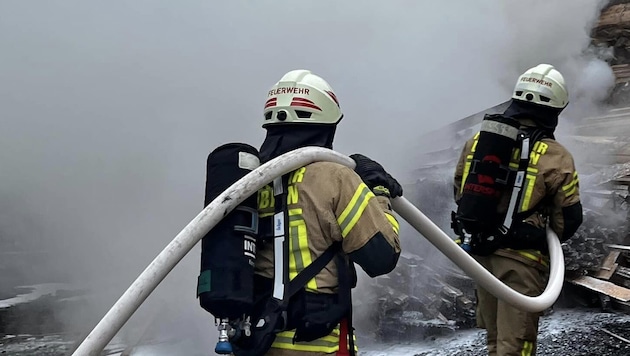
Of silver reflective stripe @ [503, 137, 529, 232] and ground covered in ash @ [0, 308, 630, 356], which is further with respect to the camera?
ground covered in ash @ [0, 308, 630, 356]

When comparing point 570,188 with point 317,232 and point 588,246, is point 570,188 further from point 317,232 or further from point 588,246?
point 588,246

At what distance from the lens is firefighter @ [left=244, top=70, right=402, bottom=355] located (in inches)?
78.2

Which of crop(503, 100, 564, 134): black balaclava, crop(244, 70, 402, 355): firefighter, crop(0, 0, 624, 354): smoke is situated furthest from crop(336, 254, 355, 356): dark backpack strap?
crop(0, 0, 624, 354): smoke

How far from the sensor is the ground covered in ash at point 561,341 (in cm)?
410

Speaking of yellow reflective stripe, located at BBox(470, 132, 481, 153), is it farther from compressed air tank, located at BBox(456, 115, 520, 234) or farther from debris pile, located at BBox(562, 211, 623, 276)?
debris pile, located at BBox(562, 211, 623, 276)

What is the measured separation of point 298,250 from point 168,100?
3925 mm

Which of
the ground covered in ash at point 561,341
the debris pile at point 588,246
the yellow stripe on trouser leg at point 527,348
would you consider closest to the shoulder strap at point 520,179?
the yellow stripe on trouser leg at point 527,348

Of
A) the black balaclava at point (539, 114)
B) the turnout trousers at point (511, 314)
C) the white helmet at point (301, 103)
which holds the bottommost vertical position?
the turnout trousers at point (511, 314)

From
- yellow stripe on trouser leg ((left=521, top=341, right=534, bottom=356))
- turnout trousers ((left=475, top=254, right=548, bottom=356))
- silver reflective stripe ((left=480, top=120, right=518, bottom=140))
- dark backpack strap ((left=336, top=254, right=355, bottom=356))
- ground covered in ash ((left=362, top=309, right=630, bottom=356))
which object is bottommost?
ground covered in ash ((left=362, top=309, right=630, bottom=356))

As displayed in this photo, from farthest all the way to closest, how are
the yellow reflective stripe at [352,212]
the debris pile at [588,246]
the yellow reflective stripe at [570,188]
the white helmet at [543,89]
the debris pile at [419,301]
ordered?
1. the debris pile at [588,246]
2. the debris pile at [419,301]
3. the white helmet at [543,89]
4. the yellow reflective stripe at [570,188]
5. the yellow reflective stripe at [352,212]

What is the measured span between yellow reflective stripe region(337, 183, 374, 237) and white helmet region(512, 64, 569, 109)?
5.59 feet

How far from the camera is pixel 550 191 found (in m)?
3.20

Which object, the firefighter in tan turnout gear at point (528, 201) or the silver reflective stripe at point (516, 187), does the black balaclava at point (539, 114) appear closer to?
the firefighter in tan turnout gear at point (528, 201)

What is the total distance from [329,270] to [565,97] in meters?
1.97
